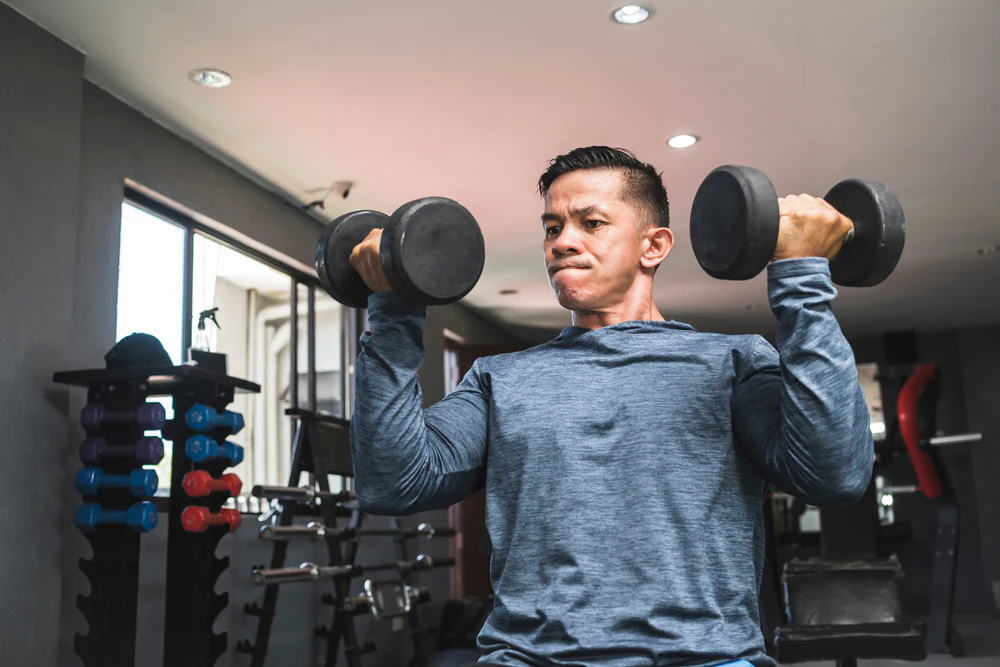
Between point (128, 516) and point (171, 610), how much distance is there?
396 mm

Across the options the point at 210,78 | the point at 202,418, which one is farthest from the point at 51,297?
the point at 210,78

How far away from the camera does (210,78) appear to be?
349cm

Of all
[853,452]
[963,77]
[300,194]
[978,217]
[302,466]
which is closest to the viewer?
[853,452]

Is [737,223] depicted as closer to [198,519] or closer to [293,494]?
[198,519]

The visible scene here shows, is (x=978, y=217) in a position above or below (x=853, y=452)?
above

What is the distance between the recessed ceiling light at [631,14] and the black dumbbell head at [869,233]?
2135 millimetres

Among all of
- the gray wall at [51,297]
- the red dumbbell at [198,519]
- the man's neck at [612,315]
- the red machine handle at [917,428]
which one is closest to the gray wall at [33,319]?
the gray wall at [51,297]

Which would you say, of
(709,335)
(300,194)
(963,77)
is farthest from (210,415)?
(963,77)

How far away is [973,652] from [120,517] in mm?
4914

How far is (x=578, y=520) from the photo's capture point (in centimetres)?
105

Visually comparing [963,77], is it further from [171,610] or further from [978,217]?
[171,610]

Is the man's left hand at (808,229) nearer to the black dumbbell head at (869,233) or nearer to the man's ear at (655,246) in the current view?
the black dumbbell head at (869,233)

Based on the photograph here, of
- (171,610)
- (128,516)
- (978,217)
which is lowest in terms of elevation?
(171,610)

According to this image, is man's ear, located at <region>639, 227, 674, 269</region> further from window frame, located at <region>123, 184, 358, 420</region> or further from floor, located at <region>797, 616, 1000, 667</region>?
floor, located at <region>797, 616, 1000, 667</region>
